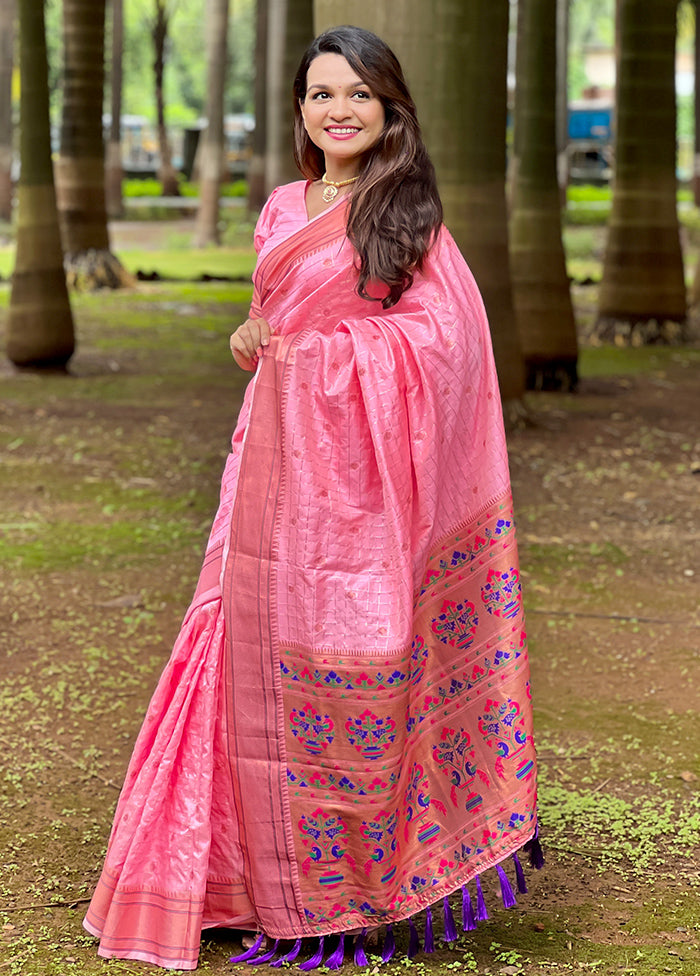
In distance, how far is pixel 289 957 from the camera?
10.2ft

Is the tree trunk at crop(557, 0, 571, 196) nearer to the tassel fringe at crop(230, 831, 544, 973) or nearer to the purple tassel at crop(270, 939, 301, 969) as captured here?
the tassel fringe at crop(230, 831, 544, 973)

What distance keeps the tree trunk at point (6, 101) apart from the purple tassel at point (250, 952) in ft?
81.2

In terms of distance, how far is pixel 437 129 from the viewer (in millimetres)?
7996

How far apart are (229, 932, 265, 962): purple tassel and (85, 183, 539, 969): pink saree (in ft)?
0.10

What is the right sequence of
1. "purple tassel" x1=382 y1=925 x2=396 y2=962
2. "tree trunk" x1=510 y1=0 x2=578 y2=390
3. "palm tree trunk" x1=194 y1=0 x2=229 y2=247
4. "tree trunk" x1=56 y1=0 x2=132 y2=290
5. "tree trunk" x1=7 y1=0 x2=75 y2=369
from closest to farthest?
"purple tassel" x1=382 y1=925 x2=396 y2=962, "tree trunk" x1=510 y1=0 x2=578 y2=390, "tree trunk" x1=7 y1=0 x2=75 y2=369, "tree trunk" x1=56 y1=0 x2=132 y2=290, "palm tree trunk" x1=194 y1=0 x2=229 y2=247

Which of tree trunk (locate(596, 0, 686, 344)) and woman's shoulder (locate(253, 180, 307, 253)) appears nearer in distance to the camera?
woman's shoulder (locate(253, 180, 307, 253))

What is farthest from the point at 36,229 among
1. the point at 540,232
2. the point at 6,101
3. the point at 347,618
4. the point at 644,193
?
the point at 6,101

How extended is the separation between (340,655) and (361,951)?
25.9 inches

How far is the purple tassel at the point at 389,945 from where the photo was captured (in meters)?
3.16

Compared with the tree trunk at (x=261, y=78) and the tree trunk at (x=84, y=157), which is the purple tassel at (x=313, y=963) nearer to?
the tree trunk at (x=84, y=157)

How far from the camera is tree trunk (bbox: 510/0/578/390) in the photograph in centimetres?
1093

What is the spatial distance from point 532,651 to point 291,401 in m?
2.73

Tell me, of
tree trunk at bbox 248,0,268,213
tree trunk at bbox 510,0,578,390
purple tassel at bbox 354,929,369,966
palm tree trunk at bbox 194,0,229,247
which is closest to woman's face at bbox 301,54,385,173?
purple tassel at bbox 354,929,369,966

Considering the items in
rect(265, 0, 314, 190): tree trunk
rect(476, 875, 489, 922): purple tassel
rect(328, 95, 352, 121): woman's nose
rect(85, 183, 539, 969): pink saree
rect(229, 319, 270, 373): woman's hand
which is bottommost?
rect(476, 875, 489, 922): purple tassel
